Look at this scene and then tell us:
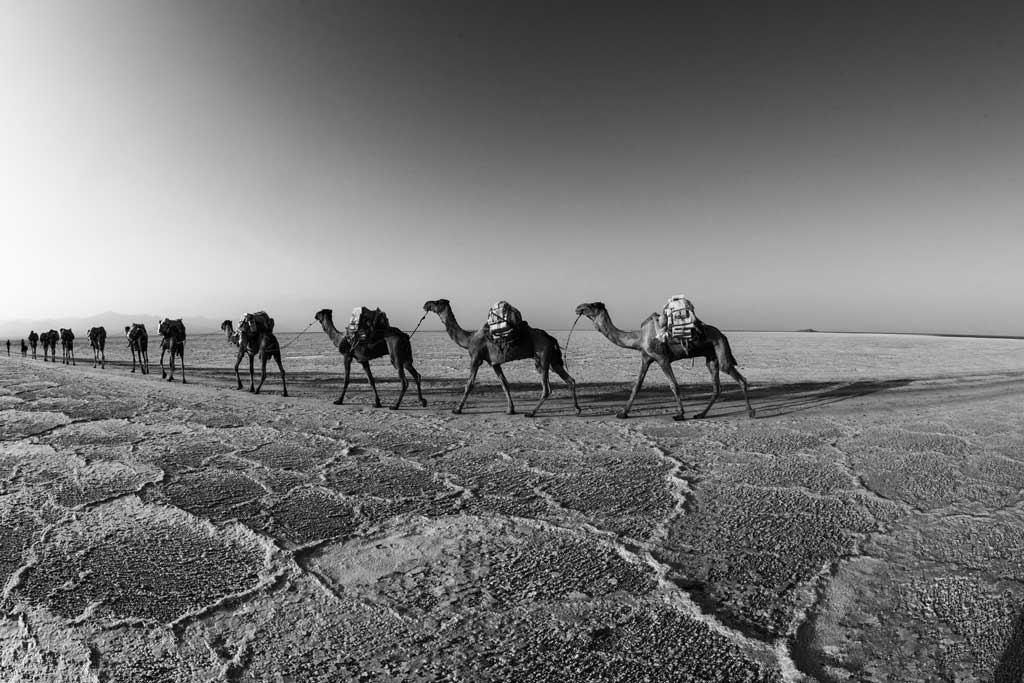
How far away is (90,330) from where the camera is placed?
73.9 feet

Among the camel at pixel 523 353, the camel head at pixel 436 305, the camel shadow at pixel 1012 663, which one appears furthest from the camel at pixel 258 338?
the camel shadow at pixel 1012 663

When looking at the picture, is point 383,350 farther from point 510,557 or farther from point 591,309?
point 510,557

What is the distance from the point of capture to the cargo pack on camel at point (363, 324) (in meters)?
9.70

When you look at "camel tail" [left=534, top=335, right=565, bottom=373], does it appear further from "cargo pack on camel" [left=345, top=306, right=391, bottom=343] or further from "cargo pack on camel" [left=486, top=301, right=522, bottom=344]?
"cargo pack on camel" [left=345, top=306, right=391, bottom=343]

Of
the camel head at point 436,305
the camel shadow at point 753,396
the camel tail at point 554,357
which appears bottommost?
the camel shadow at point 753,396

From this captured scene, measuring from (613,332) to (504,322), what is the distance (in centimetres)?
206

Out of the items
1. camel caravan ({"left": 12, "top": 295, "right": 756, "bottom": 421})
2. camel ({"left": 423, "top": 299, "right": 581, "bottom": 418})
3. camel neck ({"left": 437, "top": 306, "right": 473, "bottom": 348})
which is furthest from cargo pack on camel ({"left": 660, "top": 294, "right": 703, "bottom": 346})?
camel neck ({"left": 437, "top": 306, "right": 473, "bottom": 348})

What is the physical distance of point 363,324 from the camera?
9.73m

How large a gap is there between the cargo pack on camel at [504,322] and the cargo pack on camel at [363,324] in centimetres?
257

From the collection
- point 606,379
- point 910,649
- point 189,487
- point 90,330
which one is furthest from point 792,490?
point 90,330

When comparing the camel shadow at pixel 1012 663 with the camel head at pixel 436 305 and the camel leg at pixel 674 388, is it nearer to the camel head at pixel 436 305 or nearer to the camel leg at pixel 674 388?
the camel leg at pixel 674 388

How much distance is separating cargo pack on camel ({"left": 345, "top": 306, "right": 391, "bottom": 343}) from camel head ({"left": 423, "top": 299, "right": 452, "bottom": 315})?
97 centimetres

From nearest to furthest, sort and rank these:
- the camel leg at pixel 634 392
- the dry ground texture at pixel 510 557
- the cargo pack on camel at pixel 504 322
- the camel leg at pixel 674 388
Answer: the dry ground texture at pixel 510 557, the camel leg at pixel 674 388, the camel leg at pixel 634 392, the cargo pack on camel at pixel 504 322

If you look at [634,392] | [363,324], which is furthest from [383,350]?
[634,392]
